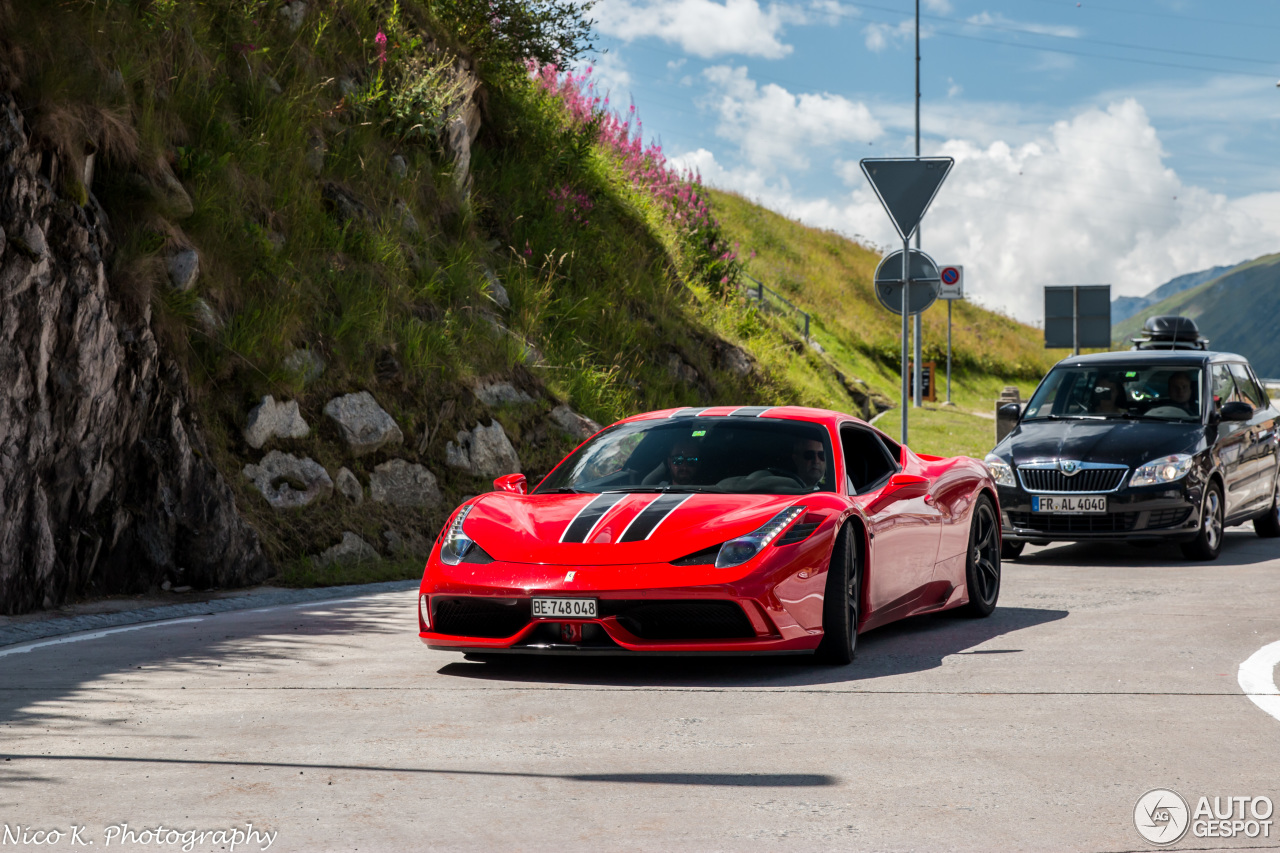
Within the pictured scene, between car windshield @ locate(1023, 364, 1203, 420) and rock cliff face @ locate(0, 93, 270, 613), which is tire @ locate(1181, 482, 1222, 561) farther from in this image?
rock cliff face @ locate(0, 93, 270, 613)

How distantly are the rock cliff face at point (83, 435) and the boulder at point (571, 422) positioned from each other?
5.23 m

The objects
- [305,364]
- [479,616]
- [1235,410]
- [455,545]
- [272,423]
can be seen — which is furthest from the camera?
[1235,410]

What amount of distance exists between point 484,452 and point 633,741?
875 centimetres

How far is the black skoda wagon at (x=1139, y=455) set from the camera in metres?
Result: 12.2

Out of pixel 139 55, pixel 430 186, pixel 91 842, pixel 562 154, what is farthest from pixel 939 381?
pixel 91 842

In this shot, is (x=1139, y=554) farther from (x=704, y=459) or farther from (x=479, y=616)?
(x=479, y=616)

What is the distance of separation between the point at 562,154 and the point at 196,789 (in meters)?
17.9

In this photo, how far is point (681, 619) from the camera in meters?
6.56

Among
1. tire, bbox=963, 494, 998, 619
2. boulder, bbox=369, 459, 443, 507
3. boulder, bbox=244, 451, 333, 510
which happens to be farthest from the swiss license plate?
boulder, bbox=369, 459, 443, 507

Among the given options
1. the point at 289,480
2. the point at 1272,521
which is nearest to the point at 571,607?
the point at 289,480

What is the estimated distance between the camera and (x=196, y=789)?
15.1 feet

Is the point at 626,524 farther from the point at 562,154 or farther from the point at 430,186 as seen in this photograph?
the point at 562,154

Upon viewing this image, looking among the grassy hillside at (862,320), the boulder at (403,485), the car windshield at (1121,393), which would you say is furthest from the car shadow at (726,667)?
the grassy hillside at (862,320)

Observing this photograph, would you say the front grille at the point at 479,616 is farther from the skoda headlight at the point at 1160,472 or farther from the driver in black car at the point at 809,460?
the skoda headlight at the point at 1160,472
